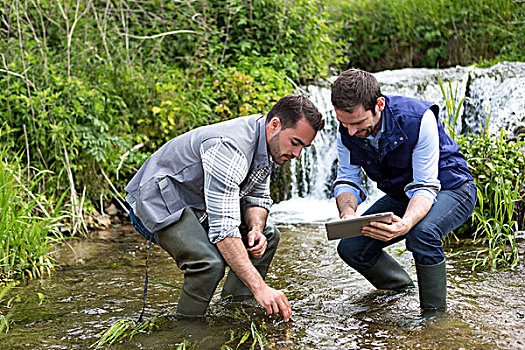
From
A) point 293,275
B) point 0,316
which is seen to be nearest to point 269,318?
point 293,275

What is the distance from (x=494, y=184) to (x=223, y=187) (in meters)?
2.59

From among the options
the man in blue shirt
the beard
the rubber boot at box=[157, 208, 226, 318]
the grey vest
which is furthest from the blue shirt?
the rubber boot at box=[157, 208, 226, 318]

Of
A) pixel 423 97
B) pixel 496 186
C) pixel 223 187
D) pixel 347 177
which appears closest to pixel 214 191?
pixel 223 187

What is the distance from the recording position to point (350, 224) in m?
2.84

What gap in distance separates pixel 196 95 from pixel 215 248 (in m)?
4.38

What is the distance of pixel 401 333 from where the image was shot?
2.80m

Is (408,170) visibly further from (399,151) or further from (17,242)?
(17,242)

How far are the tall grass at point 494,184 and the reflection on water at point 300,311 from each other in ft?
0.80

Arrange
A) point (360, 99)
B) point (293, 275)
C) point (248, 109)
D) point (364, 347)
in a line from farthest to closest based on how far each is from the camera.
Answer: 1. point (248, 109)
2. point (293, 275)
3. point (360, 99)
4. point (364, 347)

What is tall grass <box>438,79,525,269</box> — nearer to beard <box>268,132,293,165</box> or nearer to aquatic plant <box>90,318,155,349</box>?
beard <box>268,132,293,165</box>

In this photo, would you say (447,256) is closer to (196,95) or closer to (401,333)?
(401,333)

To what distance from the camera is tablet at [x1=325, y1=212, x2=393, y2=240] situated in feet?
9.12

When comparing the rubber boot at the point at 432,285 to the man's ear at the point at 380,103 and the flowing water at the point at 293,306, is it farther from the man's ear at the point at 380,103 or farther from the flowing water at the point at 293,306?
the man's ear at the point at 380,103

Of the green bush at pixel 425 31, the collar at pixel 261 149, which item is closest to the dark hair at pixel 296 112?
the collar at pixel 261 149
